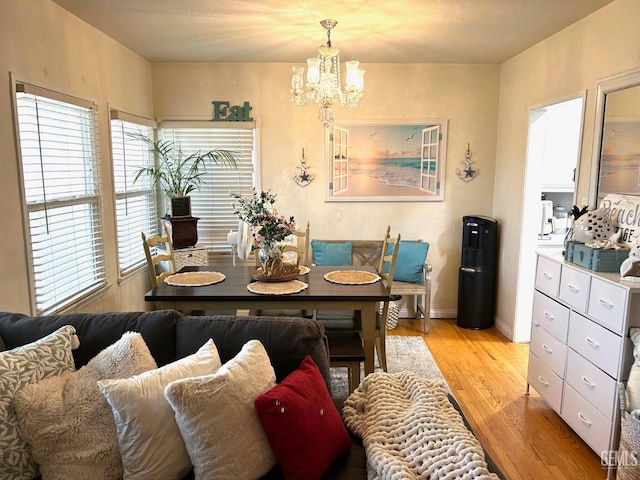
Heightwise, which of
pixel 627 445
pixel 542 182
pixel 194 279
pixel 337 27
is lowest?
pixel 627 445

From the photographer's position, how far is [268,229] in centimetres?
294

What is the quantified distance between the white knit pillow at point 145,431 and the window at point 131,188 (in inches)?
93.1

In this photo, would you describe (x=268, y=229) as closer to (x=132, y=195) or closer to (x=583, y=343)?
(x=132, y=195)

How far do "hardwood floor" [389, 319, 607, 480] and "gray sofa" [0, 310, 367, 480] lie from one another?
4.61 ft

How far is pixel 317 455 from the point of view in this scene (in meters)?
1.50

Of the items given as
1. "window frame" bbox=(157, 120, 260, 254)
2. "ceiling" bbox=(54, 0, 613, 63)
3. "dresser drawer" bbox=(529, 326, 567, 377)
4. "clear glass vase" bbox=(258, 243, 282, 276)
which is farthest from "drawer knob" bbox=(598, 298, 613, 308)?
"window frame" bbox=(157, 120, 260, 254)

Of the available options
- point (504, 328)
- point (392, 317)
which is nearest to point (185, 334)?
point (392, 317)

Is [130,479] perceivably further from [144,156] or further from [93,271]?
[144,156]

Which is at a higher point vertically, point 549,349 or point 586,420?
point 549,349

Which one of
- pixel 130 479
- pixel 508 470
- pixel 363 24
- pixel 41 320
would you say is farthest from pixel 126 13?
pixel 508 470

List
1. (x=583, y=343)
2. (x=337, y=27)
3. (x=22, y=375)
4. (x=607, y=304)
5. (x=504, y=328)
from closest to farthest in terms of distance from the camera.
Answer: (x=22, y=375)
(x=607, y=304)
(x=583, y=343)
(x=337, y=27)
(x=504, y=328)

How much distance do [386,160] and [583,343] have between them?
257 centimetres

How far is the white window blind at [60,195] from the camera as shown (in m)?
2.54

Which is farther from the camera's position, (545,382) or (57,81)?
(545,382)
